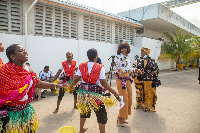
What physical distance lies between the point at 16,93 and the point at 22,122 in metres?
0.40

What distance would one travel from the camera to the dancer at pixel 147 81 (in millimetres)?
3967

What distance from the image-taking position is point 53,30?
809cm

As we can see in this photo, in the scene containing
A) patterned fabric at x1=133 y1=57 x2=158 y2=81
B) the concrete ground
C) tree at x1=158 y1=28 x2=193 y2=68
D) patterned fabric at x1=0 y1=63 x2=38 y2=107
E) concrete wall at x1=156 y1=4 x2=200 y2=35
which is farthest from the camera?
tree at x1=158 y1=28 x2=193 y2=68

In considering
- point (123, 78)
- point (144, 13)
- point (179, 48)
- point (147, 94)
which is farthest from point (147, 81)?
point (179, 48)

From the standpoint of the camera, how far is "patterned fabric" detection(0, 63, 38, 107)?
5.24 feet

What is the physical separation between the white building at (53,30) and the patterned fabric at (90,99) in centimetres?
572

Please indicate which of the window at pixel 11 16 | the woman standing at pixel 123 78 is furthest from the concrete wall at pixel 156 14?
the woman standing at pixel 123 78

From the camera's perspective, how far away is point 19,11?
6.90 meters

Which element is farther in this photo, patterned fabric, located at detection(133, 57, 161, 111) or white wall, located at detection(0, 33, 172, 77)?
white wall, located at detection(0, 33, 172, 77)

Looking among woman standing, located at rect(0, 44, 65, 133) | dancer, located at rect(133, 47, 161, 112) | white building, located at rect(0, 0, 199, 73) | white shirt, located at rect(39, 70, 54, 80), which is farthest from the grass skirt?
white building, located at rect(0, 0, 199, 73)

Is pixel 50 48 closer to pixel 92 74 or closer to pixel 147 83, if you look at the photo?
pixel 147 83

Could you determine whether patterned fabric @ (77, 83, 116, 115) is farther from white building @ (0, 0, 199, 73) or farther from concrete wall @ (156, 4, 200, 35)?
concrete wall @ (156, 4, 200, 35)

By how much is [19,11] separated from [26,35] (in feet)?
3.99

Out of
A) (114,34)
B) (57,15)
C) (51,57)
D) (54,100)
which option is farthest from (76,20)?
(54,100)
